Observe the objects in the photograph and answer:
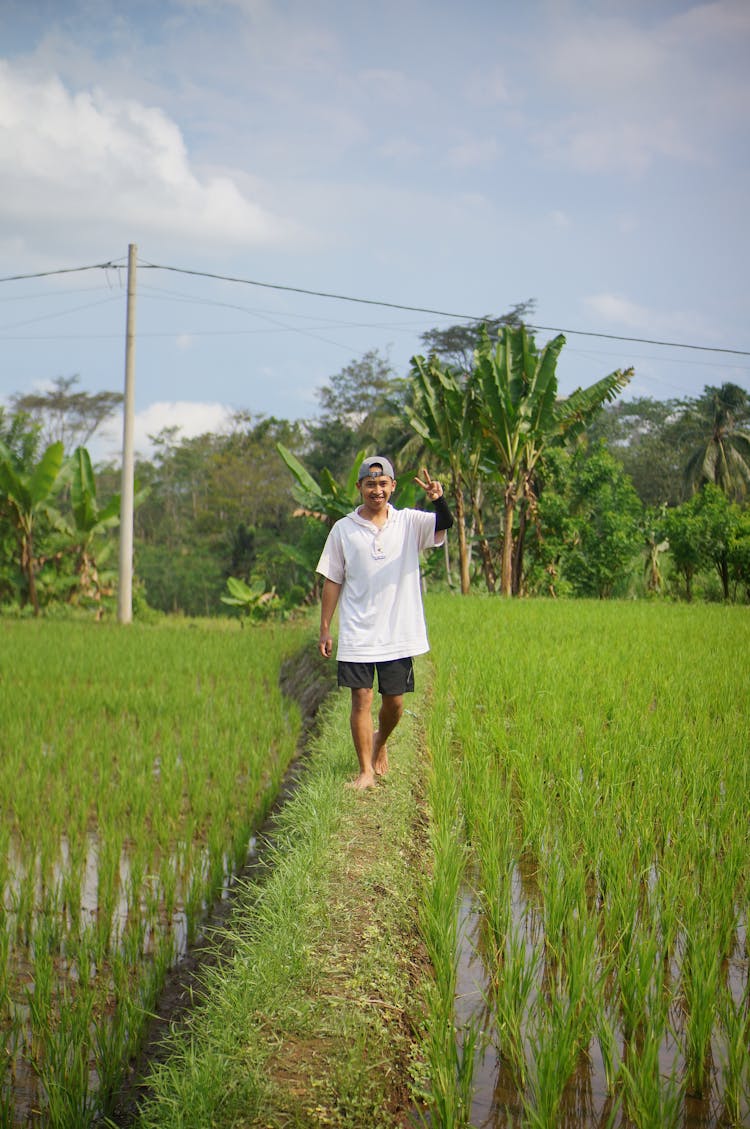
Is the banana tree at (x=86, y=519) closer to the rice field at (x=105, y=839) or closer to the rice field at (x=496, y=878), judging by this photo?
the rice field at (x=105, y=839)

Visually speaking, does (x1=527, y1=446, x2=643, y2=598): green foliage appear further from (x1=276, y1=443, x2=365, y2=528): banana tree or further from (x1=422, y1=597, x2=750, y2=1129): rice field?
(x1=422, y1=597, x2=750, y2=1129): rice field

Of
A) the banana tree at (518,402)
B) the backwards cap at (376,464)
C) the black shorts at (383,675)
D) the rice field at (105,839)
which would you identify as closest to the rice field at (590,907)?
the black shorts at (383,675)

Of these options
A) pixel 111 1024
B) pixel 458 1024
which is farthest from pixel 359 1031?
pixel 111 1024

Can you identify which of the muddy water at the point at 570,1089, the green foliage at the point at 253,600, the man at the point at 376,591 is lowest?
the green foliage at the point at 253,600

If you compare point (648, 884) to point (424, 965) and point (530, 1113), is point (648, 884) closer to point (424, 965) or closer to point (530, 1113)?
point (424, 965)

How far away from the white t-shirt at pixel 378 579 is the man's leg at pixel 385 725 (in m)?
0.21

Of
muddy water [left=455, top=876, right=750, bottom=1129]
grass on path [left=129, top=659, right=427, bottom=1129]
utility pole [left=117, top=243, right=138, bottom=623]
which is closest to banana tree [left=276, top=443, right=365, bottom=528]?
utility pole [left=117, top=243, right=138, bottom=623]

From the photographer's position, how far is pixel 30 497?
13.7 meters

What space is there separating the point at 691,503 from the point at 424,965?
1464 cm

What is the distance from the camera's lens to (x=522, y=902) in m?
2.95

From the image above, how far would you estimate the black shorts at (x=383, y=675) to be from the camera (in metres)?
3.60

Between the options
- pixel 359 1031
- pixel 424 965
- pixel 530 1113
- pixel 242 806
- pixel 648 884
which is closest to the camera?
pixel 530 1113

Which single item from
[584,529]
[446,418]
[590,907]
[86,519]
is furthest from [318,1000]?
[584,529]

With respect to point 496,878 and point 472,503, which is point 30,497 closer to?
point 472,503
